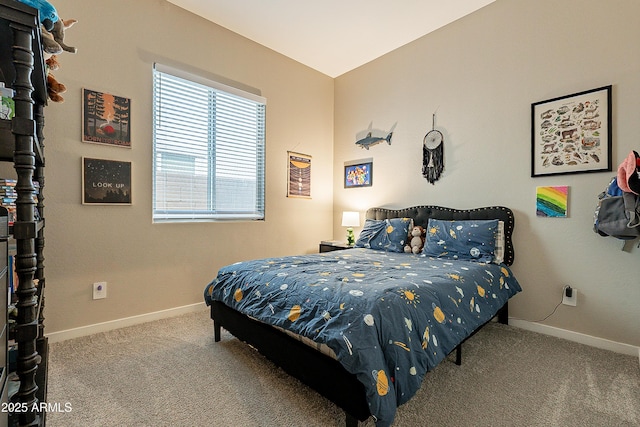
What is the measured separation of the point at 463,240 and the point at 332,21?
249cm

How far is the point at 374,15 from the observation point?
9.52 feet

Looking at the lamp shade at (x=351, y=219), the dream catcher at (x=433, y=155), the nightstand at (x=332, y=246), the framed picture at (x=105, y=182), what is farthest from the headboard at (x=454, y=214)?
the framed picture at (x=105, y=182)

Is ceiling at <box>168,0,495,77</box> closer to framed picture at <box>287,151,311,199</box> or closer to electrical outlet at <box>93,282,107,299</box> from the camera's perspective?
framed picture at <box>287,151,311,199</box>

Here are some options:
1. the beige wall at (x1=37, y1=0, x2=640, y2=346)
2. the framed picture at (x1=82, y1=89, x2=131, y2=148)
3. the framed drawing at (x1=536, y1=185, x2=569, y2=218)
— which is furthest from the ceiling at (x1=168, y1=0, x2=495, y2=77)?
the framed drawing at (x1=536, y1=185, x2=569, y2=218)

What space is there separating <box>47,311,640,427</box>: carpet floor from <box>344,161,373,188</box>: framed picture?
7.18 feet

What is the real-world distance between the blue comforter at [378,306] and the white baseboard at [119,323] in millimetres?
861

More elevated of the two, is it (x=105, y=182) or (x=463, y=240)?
(x=105, y=182)

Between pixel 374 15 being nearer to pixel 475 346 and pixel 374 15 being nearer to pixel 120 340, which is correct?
pixel 475 346

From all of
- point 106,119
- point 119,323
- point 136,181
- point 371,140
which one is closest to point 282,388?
point 119,323

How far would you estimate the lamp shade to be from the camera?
3738 millimetres

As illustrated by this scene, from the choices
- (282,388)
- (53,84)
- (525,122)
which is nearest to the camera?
(53,84)

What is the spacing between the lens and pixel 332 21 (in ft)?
9.82

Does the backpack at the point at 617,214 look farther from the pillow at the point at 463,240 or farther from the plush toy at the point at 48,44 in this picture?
the plush toy at the point at 48,44

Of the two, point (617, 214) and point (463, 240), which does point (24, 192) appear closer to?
point (463, 240)
